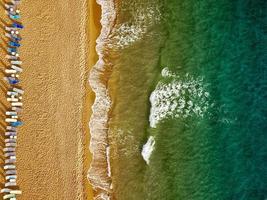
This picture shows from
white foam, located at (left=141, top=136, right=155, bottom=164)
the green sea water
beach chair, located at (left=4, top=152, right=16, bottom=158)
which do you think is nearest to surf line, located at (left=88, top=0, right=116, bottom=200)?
the green sea water

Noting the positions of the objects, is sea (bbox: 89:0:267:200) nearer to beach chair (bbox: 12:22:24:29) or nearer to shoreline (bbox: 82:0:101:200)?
shoreline (bbox: 82:0:101:200)

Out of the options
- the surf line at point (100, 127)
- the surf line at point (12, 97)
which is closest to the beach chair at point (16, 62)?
the surf line at point (12, 97)

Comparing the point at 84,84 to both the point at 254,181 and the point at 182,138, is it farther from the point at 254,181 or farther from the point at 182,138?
the point at 254,181

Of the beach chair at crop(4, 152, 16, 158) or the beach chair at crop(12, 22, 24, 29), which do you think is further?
the beach chair at crop(12, 22, 24, 29)

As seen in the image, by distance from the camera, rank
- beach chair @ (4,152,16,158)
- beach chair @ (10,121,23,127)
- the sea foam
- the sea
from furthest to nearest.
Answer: the sea foam, the sea, beach chair @ (10,121,23,127), beach chair @ (4,152,16,158)

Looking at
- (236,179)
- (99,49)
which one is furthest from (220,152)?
(99,49)

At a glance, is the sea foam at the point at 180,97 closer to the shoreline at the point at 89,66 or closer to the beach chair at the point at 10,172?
the shoreline at the point at 89,66

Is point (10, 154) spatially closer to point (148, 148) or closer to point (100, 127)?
point (100, 127)
